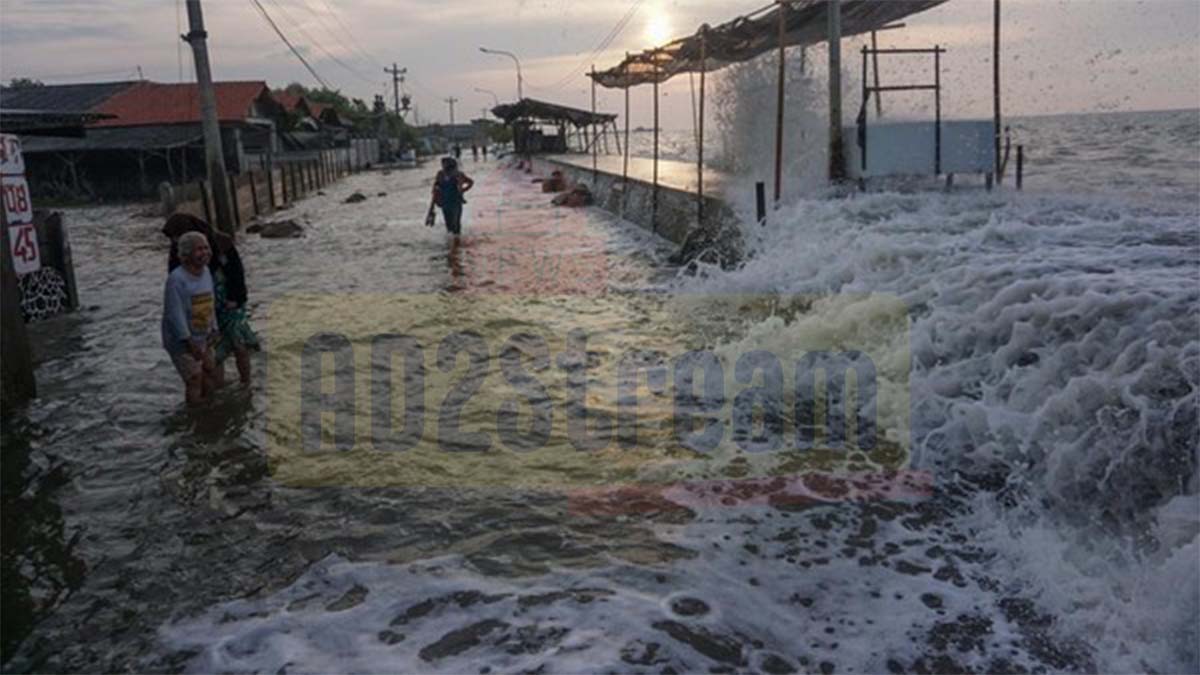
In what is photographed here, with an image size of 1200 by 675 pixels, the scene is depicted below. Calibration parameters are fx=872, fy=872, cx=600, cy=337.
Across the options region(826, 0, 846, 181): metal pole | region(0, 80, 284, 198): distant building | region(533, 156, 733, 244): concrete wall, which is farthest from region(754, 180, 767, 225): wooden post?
region(0, 80, 284, 198): distant building

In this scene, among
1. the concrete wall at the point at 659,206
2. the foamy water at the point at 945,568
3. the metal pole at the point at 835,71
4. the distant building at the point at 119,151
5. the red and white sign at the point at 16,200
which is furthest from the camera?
the distant building at the point at 119,151

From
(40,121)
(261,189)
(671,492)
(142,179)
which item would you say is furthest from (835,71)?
(142,179)

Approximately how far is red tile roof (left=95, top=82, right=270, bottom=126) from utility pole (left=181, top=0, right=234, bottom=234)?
17.2m

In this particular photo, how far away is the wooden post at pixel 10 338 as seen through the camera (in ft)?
23.8

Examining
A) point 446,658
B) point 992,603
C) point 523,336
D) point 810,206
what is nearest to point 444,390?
point 523,336

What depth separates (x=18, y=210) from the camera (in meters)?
8.99

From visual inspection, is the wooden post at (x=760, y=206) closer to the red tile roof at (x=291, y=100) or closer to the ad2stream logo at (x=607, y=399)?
the ad2stream logo at (x=607, y=399)

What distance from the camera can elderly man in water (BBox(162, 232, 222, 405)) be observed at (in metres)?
6.67

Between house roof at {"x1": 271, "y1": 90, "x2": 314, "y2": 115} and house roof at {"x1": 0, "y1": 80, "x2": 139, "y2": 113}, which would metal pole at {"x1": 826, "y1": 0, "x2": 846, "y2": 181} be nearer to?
house roof at {"x1": 0, "y1": 80, "x2": 139, "y2": 113}

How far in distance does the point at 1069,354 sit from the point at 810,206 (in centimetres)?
728

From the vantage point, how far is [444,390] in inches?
311

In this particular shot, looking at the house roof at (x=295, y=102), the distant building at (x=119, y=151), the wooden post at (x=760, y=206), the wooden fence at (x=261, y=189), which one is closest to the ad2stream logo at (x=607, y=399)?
the wooden post at (x=760, y=206)

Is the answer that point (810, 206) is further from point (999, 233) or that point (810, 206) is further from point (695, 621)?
point (695, 621)

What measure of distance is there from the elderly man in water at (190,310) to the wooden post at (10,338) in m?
1.54
